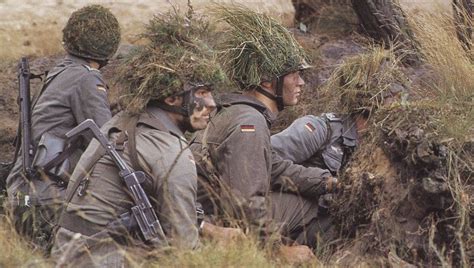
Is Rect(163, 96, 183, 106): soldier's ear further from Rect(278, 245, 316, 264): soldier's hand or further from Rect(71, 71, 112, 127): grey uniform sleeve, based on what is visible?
Rect(71, 71, 112, 127): grey uniform sleeve

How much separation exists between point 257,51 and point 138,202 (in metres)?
2.00

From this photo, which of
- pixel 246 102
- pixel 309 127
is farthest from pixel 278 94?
pixel 246 102

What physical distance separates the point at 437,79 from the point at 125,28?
184 inches

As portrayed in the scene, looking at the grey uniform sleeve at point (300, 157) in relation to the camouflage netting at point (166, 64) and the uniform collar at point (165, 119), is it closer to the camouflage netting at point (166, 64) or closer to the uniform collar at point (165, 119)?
the camouflage netting at point (166, 64)

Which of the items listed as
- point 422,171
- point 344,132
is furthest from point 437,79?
point 422,171

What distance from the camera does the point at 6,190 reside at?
815cm

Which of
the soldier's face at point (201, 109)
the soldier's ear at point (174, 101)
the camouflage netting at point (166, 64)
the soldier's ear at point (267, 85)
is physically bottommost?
the soldier's ear at point (267, 85)

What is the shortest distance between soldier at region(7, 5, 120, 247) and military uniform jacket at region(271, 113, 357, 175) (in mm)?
1222

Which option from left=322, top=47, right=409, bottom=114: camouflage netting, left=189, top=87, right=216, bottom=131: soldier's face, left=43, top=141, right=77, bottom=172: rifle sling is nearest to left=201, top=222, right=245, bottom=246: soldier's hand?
left=189, top=87, right=216, bottom=131: soldier's face

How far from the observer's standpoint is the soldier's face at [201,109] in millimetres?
6234

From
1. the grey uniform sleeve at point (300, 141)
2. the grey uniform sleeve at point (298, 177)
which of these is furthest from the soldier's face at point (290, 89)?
the grey uniform sleeve at point (298, 177)

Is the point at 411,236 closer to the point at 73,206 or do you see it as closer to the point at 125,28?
the point at 73,206

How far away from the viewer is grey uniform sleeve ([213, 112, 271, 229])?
6.69 metres

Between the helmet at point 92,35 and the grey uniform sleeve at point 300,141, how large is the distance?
1490 millimetres
